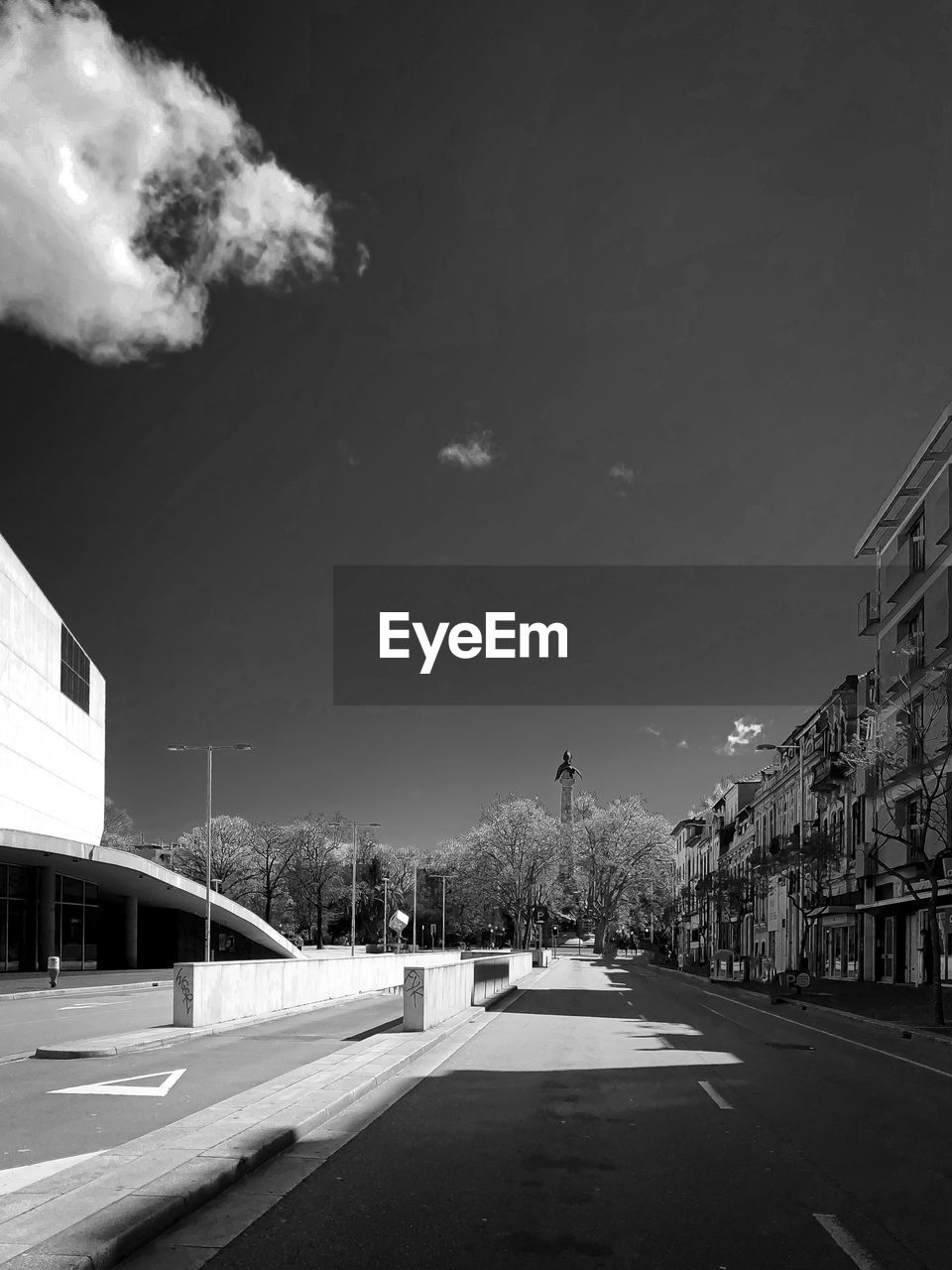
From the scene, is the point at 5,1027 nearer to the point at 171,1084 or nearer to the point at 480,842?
the point at 171,1084

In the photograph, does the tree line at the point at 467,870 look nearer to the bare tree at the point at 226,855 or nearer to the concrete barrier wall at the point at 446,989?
the bare tree at the point at 226,855

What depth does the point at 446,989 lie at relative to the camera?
2612 centimetres

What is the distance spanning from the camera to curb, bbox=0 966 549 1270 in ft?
21.9

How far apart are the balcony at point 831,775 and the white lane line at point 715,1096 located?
137ft

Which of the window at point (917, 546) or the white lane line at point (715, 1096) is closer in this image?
the white lane line at point (715, 1096)

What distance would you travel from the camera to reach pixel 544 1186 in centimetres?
917

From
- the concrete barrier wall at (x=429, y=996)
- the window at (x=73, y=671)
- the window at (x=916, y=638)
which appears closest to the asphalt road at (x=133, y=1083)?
the concrete barrier wall at (x=429, y=996)

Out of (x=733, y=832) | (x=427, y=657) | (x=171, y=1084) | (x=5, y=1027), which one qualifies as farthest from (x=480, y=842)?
(x=171, y=1084)

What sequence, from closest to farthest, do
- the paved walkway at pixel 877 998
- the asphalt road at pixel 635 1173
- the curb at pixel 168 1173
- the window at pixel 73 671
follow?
the curb at pixel 168 1173, the asphalt road at pixel 635 1173, the paved walkway at pixel 877 998, the window at pixel 73 671

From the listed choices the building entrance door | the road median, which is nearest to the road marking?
the road median

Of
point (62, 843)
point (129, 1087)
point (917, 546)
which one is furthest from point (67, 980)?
point (917, 546)

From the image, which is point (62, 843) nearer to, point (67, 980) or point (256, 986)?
point (67, 980)

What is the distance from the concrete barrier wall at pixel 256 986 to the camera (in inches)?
944

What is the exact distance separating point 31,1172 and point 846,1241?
20.0 ft
